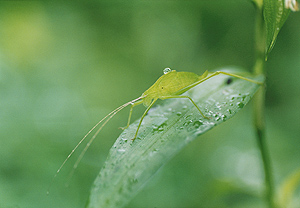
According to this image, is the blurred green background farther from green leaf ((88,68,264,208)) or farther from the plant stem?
green leaf ((88,68,264,208))

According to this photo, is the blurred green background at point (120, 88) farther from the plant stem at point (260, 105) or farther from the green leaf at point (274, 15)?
the green leaf at point (274, 15)

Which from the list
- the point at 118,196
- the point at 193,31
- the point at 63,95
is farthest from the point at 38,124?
the point at 193,31

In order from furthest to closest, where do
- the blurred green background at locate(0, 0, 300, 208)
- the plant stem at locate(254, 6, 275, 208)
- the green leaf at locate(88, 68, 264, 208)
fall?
the blurred green background at locate(0, 0, 300, 208) → the plant stem at locate(254, 6, 275, 208) → the green leaf at locate(88, 68, 264, 208)

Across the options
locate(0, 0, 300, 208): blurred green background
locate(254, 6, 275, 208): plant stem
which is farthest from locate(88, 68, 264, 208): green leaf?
locate(0, 0, 300, 208): blurred green background

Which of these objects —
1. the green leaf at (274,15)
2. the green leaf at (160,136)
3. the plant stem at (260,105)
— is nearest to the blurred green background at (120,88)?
the plant stem at (260,105)

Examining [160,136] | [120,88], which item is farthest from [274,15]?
[120,88]

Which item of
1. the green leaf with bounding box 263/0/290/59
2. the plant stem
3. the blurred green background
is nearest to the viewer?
the green leaf with bounding box 263/0/290/59

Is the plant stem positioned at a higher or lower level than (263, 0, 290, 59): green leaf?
lower
